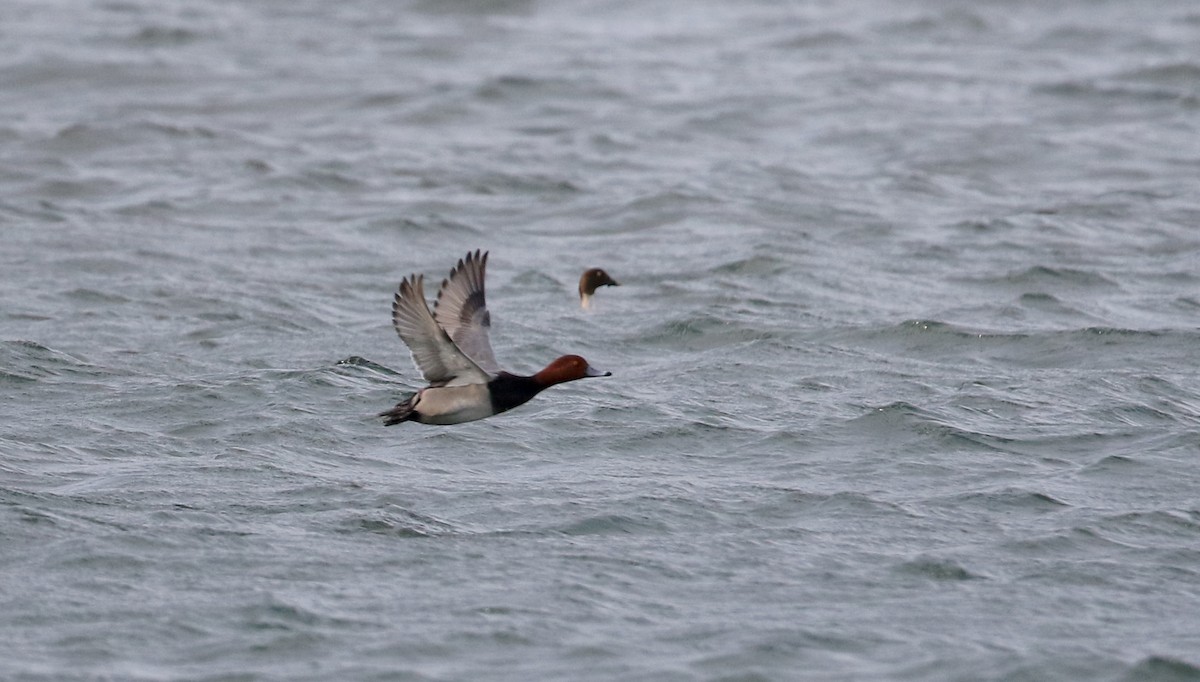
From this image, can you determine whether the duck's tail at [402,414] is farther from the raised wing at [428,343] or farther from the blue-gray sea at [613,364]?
the blue-gray sea at [613,364]

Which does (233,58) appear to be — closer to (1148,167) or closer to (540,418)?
(1148,167)

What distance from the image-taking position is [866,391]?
36.7ft

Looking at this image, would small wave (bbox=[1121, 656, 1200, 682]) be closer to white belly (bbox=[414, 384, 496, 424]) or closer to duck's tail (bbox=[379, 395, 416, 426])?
white belly (bbox=[414, 384, 496, 424])

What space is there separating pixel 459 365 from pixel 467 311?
1.90 feet

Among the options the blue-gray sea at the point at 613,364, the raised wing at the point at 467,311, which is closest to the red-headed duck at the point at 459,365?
the raised wing at the point at 467,311

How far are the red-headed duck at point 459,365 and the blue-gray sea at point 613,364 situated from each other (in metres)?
0.50

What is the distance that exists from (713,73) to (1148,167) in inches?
257

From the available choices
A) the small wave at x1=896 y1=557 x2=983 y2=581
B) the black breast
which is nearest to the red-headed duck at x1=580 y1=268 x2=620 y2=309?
the black breast

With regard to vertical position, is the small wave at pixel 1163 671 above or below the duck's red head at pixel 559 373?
below

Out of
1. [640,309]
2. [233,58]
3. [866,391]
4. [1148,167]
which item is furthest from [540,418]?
[233,58]

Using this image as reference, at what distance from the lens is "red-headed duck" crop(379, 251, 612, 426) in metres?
8.38

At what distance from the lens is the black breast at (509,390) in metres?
8.59

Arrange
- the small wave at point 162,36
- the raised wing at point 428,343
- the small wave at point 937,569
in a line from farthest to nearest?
the small wave at point 162,36 < the raised wing at point 428,343 < the small wave at point 937,569

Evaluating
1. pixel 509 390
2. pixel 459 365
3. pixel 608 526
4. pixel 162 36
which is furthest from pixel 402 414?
pixel 162 36
